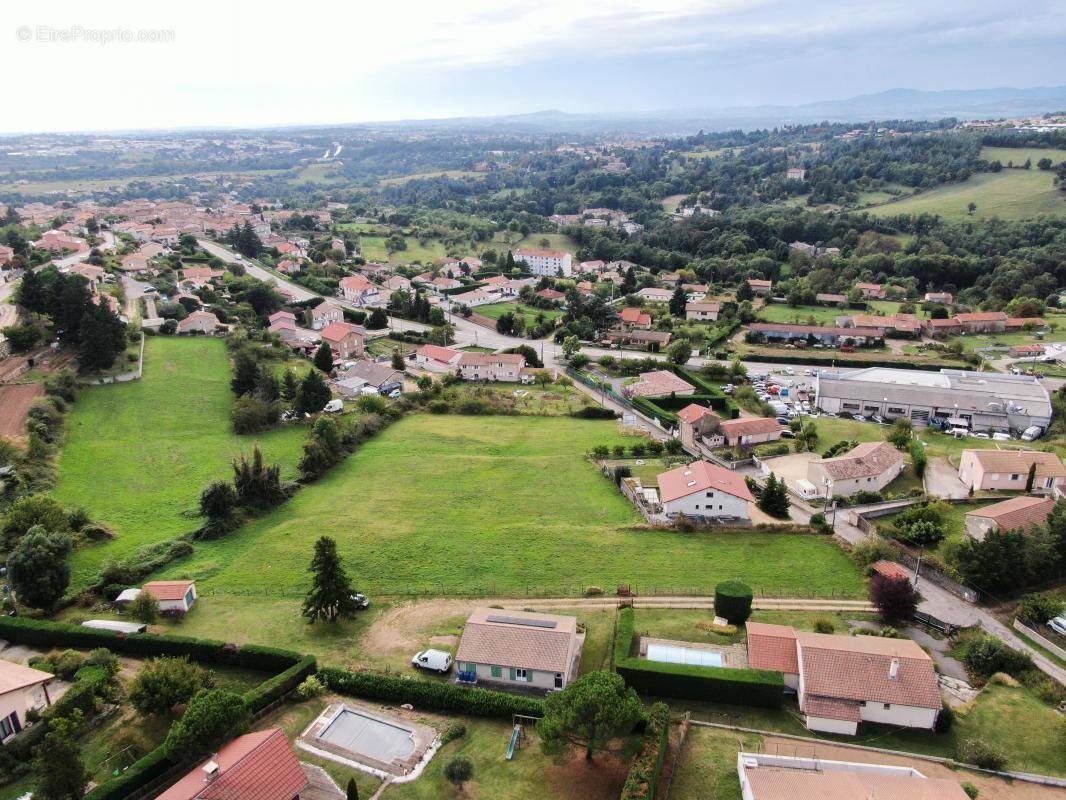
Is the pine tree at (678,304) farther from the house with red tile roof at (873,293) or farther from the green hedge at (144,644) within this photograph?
the green hedge at (144,644)

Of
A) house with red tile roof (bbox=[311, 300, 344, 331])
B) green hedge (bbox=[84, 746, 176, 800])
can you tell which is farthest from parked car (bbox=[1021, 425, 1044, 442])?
house with red tile roof (bbox=[311, 300, 344, 331])

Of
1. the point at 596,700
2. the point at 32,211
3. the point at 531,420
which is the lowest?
the point at 531,420

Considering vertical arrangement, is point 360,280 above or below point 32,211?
below

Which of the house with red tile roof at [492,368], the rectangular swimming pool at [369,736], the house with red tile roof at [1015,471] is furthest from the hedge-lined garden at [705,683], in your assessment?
the house with red tile roof at [492,368]

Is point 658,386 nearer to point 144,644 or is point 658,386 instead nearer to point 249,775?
point 144,644

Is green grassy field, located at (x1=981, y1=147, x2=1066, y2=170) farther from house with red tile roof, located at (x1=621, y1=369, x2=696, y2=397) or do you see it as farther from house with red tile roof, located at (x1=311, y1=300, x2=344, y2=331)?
house with red tile roof, located at (x1=311, y1=300, x2=344, y2=331)

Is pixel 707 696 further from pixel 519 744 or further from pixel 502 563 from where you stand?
pixel 502 563

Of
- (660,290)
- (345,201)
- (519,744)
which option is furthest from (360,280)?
(345,201)
